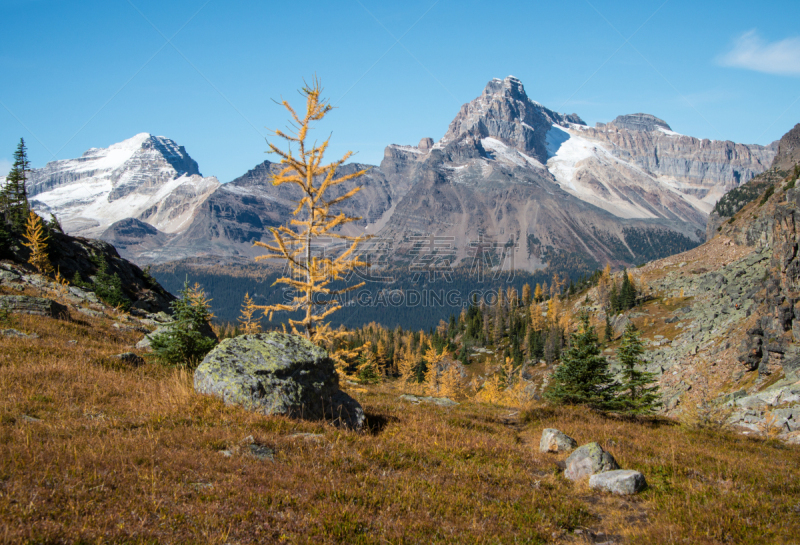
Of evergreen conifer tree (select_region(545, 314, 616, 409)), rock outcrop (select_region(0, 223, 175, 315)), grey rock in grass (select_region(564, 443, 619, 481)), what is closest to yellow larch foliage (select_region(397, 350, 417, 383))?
rock outcrop (select_region(0, 223, 175, 315))

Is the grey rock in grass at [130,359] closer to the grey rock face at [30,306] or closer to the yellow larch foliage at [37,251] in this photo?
the grey rock face at [30,306]

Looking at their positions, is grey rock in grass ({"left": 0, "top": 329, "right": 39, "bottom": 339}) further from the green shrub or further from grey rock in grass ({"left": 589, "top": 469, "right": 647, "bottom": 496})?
the green shrub

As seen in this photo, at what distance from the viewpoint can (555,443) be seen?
1276cm

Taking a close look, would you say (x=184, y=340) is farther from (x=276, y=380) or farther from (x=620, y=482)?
(x=620, y=482)

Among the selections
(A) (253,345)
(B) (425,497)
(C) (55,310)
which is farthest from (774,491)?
(C) (55,310)

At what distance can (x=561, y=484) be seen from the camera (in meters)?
9.91

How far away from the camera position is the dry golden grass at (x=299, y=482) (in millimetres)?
6137

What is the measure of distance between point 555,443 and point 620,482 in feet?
11.0

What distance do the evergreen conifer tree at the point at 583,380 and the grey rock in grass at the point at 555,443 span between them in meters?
10.7

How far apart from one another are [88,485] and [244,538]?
2719 millimetres

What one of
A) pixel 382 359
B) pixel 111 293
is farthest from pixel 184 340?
pixel 382 359

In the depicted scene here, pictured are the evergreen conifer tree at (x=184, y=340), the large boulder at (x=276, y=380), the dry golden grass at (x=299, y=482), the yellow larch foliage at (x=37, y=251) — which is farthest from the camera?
the yellow larch foliage at (x=37, y=251)

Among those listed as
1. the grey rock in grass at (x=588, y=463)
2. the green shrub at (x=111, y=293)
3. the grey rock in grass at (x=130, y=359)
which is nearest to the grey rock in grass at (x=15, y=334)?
the grey rock in grass at (x=130, y=359)

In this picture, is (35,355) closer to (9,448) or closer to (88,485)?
(9,448)
